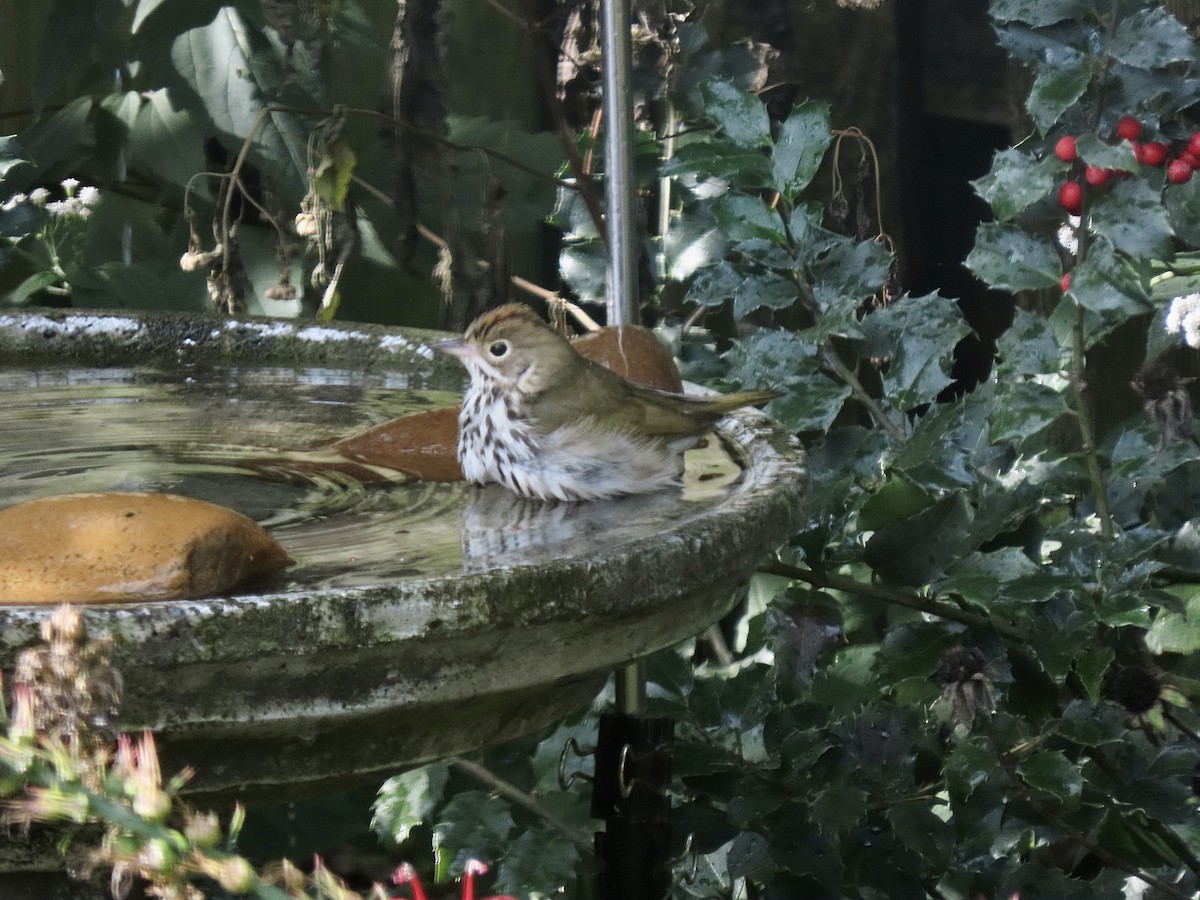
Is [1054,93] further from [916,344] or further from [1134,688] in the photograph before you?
[1134,688]

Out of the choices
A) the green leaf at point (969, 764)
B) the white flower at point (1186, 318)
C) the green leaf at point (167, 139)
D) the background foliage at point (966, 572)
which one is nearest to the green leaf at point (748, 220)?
the background foliage at point (966, 572)

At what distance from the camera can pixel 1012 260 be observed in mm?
1581

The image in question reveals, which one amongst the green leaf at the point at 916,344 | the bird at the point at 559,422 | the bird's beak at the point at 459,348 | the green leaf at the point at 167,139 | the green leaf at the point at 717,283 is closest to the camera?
the bird at the point at 559,422

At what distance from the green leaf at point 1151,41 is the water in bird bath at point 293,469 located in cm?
57

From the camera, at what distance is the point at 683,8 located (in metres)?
2.84

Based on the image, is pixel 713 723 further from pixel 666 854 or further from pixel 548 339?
pixel 548 339

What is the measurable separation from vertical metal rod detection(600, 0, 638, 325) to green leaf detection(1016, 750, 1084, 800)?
22.5 inches

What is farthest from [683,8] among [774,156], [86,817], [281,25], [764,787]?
[86,817]

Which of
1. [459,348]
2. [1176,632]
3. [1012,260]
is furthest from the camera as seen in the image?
Result: [1176,632]

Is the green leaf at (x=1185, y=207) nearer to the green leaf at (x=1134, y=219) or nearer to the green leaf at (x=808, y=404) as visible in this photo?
the green leaf at (x=1134, y=219)

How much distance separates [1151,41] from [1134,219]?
0.17m

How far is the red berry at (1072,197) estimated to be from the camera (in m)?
1.51

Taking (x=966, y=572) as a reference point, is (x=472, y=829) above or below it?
below

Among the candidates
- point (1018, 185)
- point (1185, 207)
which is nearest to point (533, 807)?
point (1018, 185)
